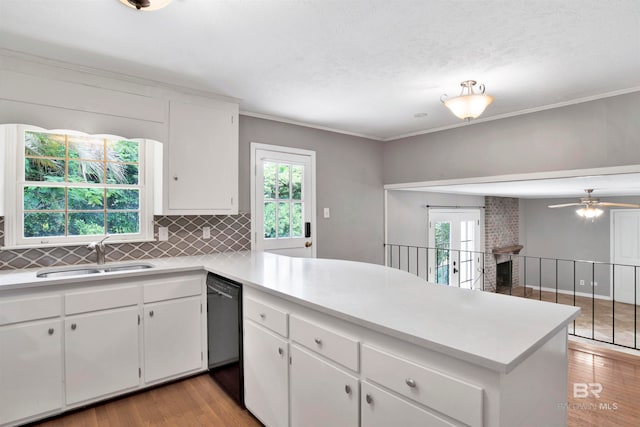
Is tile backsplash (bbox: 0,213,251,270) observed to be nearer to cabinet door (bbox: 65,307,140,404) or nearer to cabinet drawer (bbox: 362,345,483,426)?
cabinet door (bbox: 65,307,140,404)

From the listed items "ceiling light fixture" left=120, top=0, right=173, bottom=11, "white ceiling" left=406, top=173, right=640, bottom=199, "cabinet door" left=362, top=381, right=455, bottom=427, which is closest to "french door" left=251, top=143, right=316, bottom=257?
"white ceiling" left=406, top=173, right=640, bottom=199

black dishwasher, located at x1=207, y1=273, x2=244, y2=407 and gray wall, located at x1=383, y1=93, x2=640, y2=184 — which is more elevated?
gray wall, located at x1=383, y1=93, x2=640, y2=184

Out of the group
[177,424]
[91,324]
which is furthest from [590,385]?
[91,324]

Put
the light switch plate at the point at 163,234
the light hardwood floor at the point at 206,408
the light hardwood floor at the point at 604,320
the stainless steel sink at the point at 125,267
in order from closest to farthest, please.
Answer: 1. the light hardwood floor at the point at 206,408
2. the stainless steel sink at the point at 125,267
3. the light switch plate at the point at 163,234
4. the light hardwood floor at the point at 604,320

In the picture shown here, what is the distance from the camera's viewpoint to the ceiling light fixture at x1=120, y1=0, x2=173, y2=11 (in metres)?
1.66

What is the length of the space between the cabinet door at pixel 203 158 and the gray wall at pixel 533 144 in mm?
2558

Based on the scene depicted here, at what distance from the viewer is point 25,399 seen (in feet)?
6.84

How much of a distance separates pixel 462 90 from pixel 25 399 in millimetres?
3912

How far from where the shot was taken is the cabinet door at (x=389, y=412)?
1168mm

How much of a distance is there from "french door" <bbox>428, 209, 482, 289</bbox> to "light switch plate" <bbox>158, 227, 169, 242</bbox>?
3978mm

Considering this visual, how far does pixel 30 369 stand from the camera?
2.10 metres

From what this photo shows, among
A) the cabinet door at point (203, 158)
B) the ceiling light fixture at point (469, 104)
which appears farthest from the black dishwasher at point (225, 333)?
the ceiling light fixture at point (469, 104)

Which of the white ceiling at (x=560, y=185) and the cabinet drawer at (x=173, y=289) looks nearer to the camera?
the cabinet drawer at (x=173, y=289)

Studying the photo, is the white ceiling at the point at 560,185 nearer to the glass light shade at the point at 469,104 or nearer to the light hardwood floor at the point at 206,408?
the glass light shade at the point at 469,104
